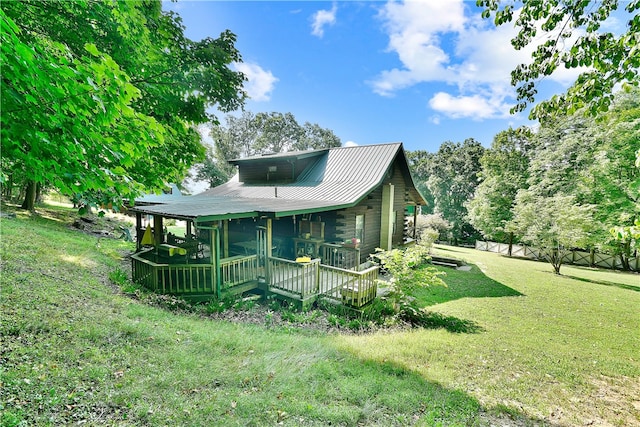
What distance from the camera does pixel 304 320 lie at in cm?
712

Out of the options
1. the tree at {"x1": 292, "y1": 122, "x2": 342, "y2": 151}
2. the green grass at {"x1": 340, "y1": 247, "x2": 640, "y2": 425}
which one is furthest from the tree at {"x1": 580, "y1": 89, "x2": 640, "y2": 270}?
the tree at {"x1": 292, "y1": 122, "x2": 342, "y2": 151}

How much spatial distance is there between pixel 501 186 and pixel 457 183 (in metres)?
7.27

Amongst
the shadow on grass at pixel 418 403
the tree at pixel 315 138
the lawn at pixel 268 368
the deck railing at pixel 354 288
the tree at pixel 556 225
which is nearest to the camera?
the lawn at pixel 268 368

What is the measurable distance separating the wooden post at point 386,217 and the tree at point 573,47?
8.98m

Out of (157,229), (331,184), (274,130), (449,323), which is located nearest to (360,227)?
(331,184)

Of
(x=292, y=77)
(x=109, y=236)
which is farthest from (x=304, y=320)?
(x=109, y=236)

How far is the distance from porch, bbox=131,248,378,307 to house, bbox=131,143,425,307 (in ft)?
0.09

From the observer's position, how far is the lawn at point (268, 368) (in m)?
3.26

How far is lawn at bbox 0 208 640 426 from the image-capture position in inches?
128

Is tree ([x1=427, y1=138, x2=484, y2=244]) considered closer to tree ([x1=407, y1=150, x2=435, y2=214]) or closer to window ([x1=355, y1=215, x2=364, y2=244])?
tree ([x1=407, y1=150, x2=435, y2=214])

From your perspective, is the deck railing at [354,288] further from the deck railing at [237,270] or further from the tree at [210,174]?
the tree at [210,174]

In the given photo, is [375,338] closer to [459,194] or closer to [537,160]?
[537,160]

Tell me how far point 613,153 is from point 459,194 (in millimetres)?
16965

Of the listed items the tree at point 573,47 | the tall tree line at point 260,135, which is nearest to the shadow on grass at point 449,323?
the tree at point 573,47
